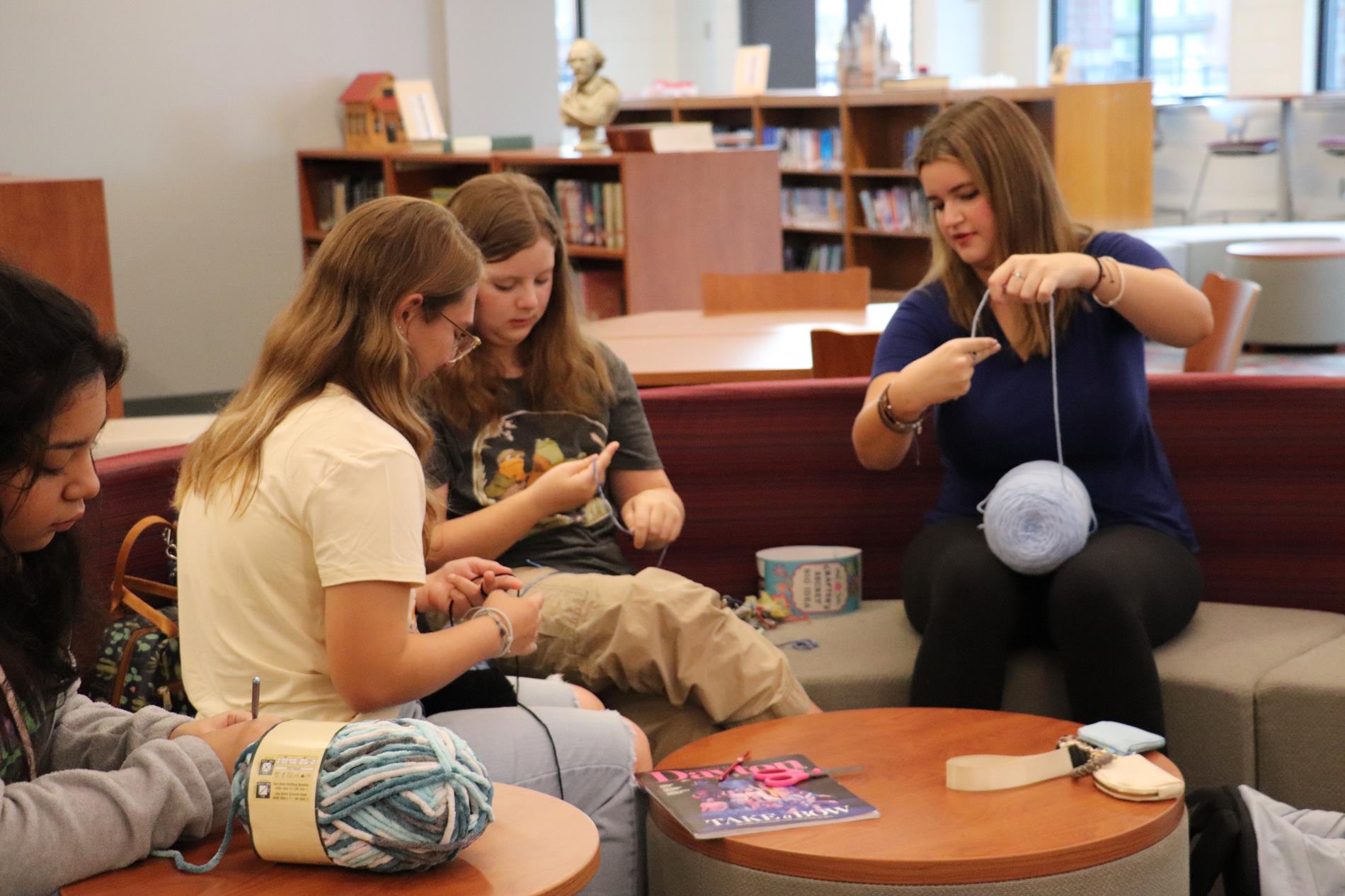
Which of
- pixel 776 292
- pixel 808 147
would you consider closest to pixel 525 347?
pixel 776 292

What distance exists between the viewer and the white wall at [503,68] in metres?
7.19

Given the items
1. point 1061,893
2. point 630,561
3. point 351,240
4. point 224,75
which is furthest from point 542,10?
point 1061,893

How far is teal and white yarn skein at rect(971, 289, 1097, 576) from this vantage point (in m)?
2.30

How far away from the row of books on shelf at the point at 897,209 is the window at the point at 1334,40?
15.0ft

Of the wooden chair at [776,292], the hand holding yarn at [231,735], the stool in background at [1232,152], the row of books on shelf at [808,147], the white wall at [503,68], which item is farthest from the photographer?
the stool in background at [1232,152]

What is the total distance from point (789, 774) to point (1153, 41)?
11.9 m

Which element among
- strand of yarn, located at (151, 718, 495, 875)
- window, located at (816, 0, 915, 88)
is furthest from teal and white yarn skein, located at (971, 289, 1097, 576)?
window, located at (816, 0, 915, 88)

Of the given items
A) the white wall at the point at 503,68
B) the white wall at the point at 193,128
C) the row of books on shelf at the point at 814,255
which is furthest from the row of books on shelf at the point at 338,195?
the row of books on shelf at the point at 814,255

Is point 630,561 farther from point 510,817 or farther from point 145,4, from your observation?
point 145,4

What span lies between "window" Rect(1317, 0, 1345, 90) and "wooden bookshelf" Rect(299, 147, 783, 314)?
7.17m

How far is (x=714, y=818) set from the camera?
171 cm

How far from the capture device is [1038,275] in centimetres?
233

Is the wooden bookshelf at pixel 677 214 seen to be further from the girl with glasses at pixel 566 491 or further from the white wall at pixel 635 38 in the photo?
the white wall at pixel 635 38

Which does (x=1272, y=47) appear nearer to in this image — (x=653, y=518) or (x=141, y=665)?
(x=653, y=518)
